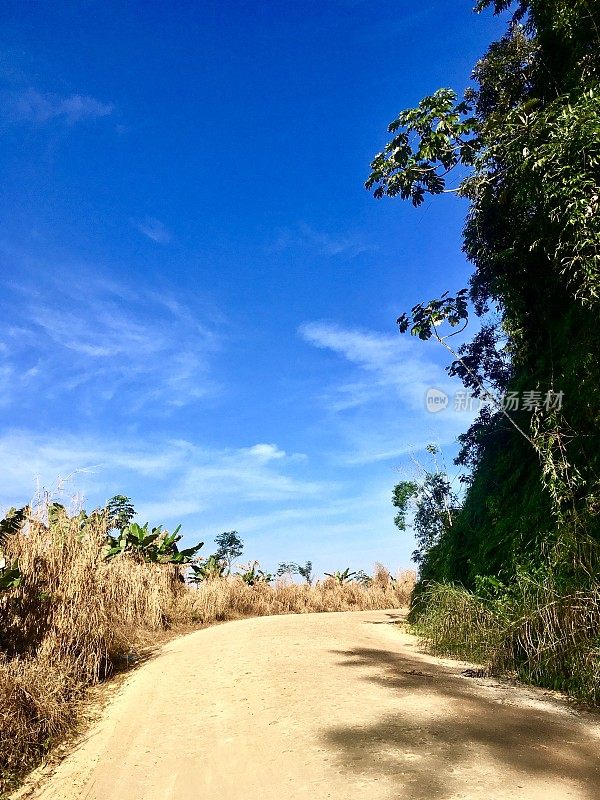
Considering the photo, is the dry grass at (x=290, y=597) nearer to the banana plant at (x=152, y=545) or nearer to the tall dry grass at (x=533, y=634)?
the banana plant at (x=152, y=545)

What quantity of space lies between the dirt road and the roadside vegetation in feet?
3.06

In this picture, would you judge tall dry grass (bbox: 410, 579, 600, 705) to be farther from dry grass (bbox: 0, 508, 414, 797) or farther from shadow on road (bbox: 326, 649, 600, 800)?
dry grass (bbox: 0, 508, 414, 797)

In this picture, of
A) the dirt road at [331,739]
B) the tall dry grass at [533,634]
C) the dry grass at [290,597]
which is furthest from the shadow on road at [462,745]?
the dry grass at [290,597]

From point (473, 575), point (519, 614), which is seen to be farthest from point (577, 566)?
point (473, 575)

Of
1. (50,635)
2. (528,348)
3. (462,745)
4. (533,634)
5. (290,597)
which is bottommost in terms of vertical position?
(462,745)

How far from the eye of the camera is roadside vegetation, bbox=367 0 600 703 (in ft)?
22.2

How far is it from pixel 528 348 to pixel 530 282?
1.28m

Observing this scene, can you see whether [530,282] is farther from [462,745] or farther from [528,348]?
[462,745]

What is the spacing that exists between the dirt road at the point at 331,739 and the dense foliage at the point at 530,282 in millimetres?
2276

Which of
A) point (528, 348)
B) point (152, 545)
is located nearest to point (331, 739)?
point (528, 348)

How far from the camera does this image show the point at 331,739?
4500mm

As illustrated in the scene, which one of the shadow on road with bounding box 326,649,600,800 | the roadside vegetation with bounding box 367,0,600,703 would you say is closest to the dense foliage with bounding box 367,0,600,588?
the roadside vegetation with bounding box 367,0,600,703

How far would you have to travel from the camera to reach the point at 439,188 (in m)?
9.48

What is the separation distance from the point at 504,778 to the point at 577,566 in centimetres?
349
